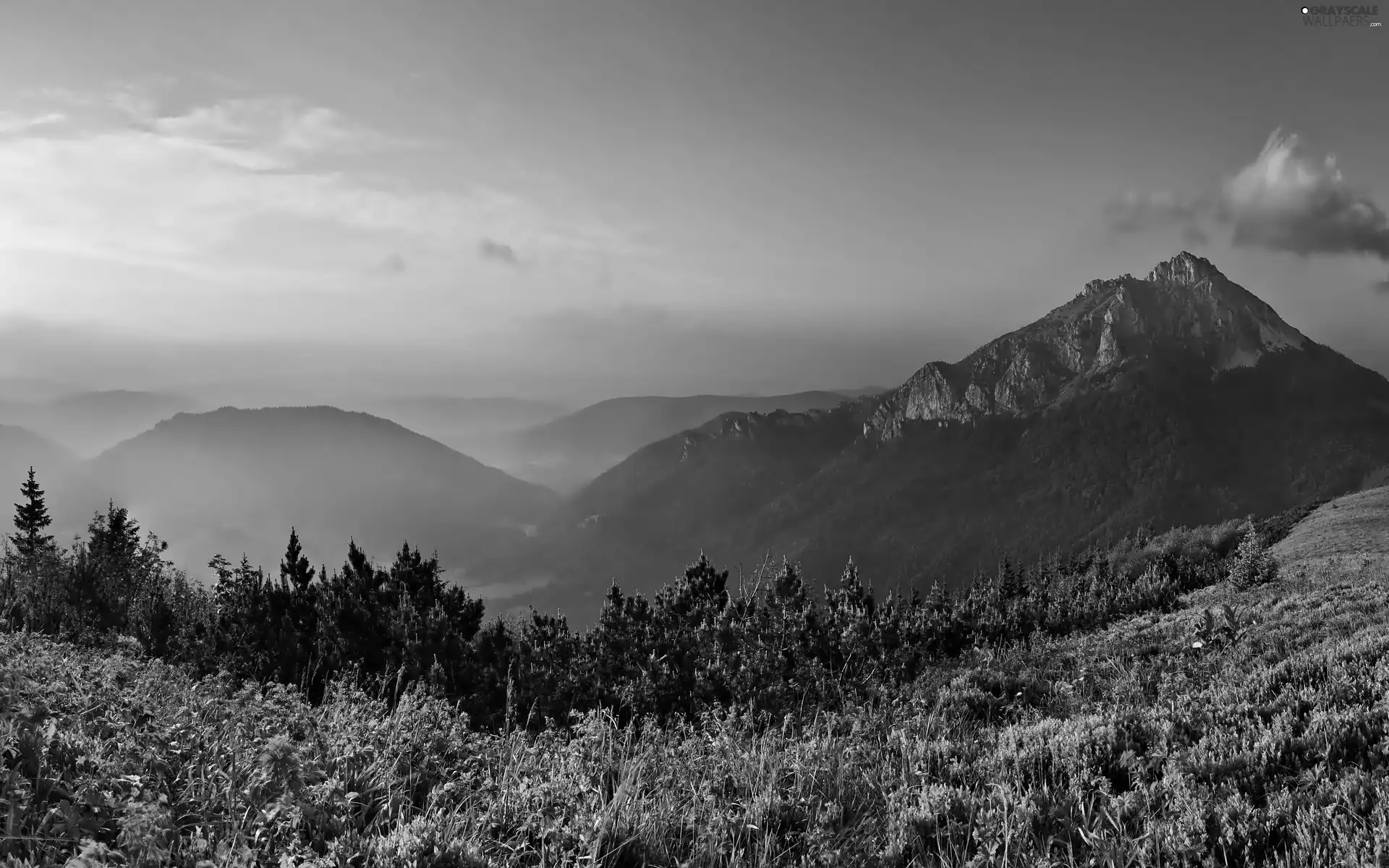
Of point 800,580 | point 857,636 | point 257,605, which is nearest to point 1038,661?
point 857,636

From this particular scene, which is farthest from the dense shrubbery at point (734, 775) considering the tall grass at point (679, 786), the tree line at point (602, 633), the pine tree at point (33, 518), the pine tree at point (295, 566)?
the pine tree at point (33, 518)

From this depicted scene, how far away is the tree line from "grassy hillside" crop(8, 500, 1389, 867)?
817 centimetres

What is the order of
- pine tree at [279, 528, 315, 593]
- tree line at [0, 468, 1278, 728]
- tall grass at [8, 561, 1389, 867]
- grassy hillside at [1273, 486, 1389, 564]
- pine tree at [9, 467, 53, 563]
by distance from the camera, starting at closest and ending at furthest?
tall grass at [8, 561, 1389, 867] → tree line at [0, 468, 1278, 728] → grassy hillside at [1273, 486, 1389, 564] → pine tree at [279, 528, 315, 593] → pine tree at [9, 467, 53, 563]

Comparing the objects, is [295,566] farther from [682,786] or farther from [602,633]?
[682,786]

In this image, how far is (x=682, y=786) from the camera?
15.7ft

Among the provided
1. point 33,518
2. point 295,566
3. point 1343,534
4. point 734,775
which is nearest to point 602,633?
point 734,775

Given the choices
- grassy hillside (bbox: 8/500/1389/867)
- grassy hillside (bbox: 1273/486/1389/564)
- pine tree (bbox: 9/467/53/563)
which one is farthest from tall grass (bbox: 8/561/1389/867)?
pine tree (bbox: 9/467/53/563)

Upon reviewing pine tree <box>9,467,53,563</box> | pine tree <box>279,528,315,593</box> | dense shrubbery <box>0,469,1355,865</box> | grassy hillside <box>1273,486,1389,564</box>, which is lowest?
grassy hillside <box>1273,486,1389,564</box>

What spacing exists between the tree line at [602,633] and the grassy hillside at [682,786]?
322 inches

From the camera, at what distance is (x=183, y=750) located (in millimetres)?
4355

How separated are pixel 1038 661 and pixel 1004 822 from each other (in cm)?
1230

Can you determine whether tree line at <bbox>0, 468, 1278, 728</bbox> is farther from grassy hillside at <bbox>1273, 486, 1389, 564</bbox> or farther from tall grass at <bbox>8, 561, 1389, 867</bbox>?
tall grass at <bbox>8, 561, 1389, 867</bbox>

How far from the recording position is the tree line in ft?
64.0

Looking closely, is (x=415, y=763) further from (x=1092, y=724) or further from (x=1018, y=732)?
(x=1092, y=724)
